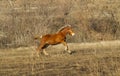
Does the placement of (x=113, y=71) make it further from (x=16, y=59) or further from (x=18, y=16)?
(x=18, y=16)

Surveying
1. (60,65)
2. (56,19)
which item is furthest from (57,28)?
(60,65)

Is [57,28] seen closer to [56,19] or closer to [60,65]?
[56,19]

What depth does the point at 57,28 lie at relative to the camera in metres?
22.4

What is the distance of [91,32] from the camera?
72.4ft

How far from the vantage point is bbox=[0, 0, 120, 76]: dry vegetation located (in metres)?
13.0

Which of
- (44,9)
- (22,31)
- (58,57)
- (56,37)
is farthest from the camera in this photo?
(44,9)

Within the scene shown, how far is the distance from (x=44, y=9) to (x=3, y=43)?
587cm

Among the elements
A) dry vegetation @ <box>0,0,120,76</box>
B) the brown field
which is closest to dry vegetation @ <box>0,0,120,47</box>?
dry vegetation @ <box>0,0,120,76</box>

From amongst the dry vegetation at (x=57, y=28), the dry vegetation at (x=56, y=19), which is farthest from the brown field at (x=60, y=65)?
the dry vegetation at (x=56, y=19)

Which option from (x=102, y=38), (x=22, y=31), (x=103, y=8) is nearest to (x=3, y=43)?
(x=22, y=31)

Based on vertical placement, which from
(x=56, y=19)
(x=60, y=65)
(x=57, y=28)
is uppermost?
(x=56, y=19)

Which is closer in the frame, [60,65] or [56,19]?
[60,65]

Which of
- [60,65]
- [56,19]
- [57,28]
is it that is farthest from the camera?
[56,19]

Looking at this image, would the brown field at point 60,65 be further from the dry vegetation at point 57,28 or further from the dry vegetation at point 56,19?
the dry vegetation at point 56,19
